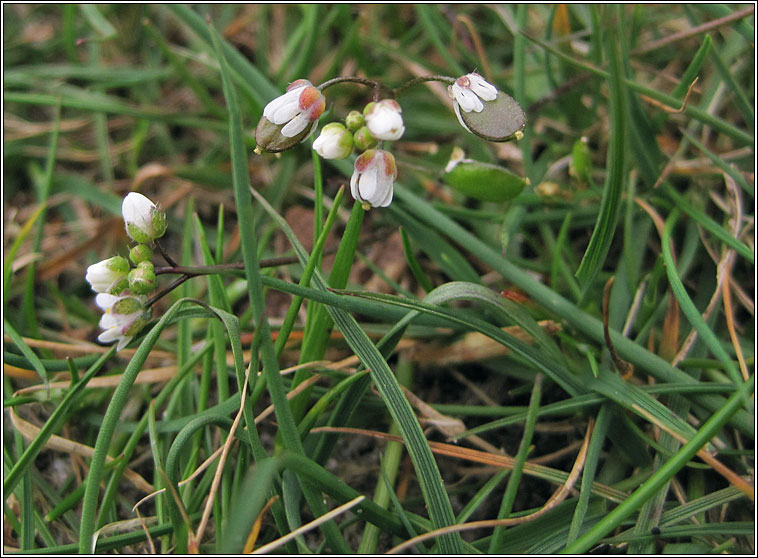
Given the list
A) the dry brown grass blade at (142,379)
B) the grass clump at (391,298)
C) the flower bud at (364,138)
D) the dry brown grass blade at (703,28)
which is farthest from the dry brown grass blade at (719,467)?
the dry brown grass blade at (142,379)

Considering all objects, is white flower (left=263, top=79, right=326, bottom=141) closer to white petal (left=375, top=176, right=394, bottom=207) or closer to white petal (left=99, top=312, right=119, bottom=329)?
white petal (left=375, top=176, right=394, bottom=207)

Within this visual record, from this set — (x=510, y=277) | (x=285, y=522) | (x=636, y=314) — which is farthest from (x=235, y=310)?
(x=636, y=314)

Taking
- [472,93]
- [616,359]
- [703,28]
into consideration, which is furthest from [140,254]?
[703,28]

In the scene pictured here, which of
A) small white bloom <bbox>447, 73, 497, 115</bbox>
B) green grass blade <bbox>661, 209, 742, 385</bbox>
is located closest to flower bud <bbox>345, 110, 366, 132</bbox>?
small white bloom <bbox>447, 73, 497, 115</bbox>

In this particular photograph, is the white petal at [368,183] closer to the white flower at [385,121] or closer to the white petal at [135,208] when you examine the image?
the white flower at [385,121]

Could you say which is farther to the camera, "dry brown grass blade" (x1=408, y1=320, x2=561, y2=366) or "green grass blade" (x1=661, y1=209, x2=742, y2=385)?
"dry brown grass blade" (x1=408, y1=320, x2=561, y2=366)

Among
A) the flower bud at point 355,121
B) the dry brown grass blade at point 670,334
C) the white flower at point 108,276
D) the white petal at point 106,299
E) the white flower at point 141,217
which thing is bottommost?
the dry brown grass blade at point 670,334
